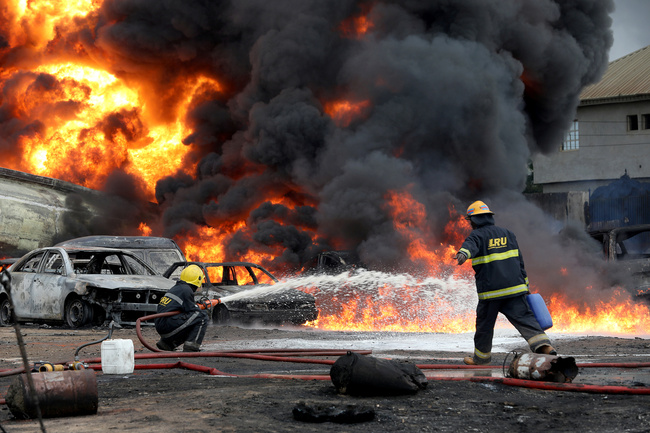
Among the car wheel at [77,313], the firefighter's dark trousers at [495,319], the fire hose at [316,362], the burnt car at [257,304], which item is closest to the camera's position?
the fire hose at [316,362]

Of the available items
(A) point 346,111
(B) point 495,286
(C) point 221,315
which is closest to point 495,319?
(B) point 495,286

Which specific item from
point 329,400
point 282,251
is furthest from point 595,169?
point 329,400

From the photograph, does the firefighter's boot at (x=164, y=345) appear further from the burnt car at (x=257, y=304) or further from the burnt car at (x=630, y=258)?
the burnt car at (x=630, y=258)

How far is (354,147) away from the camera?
698 inches

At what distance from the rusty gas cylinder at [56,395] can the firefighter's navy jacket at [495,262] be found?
3293 mm

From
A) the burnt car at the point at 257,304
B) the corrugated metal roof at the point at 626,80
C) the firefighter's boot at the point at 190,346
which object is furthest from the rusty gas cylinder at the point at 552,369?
the corrugated metal roof at the point at 626,80

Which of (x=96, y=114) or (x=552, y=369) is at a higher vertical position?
(x=96, y=114)

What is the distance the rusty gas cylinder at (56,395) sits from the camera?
3.97 metres

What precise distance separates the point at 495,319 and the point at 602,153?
26.0 meters

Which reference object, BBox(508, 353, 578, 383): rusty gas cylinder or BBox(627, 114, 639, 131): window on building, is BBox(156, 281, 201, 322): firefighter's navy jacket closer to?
BBox(508, 353, 578, 383): rusty gas cylinder

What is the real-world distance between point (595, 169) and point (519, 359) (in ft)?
89.0

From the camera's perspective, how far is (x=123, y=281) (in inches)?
432

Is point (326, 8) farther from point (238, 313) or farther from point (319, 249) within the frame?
point (238, 313)

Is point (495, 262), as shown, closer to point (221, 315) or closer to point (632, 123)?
point (221, 315)
